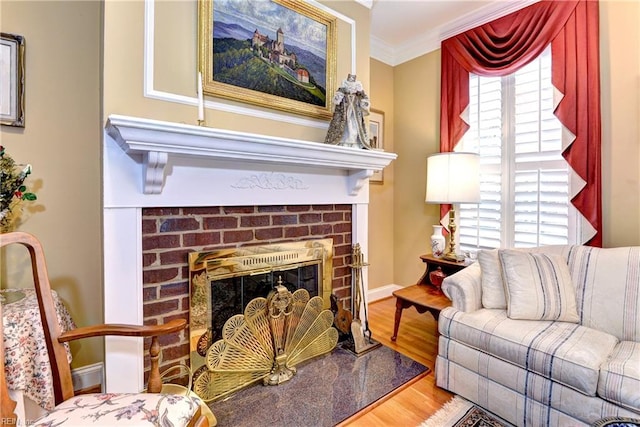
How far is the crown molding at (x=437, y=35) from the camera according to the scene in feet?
8.00

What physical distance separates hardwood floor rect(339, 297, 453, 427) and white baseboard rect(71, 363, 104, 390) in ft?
4.79

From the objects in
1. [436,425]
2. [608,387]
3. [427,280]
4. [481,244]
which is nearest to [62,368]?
[436,425]

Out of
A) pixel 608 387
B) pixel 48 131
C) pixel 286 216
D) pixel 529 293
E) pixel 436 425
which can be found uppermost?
pixel 48 131

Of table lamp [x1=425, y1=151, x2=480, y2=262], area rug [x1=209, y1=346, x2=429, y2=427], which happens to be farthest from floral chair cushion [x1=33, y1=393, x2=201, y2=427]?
table lamp [x1=425, y1=151, x2=480, y2=262]

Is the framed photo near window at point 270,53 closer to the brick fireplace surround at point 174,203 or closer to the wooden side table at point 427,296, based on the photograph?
the brick fireplace surround at point 174,203

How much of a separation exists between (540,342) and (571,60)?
1972 mm

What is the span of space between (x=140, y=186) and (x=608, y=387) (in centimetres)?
226

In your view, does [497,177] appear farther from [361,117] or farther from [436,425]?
[436,425]

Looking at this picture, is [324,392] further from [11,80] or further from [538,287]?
[11,80]

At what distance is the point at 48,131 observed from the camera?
5.11ft

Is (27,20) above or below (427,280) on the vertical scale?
above

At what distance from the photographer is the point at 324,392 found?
5.53 feet

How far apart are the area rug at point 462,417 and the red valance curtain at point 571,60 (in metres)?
1.40

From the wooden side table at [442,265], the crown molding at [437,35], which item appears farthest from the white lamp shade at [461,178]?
the crown molding at [437,35]
